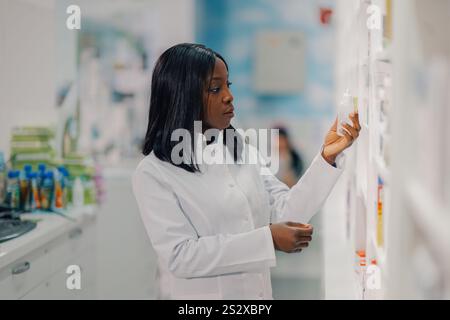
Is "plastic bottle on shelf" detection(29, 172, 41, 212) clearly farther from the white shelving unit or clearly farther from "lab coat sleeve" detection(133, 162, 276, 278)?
the white shelving unit

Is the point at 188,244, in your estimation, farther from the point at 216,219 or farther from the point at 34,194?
the point at 34,194

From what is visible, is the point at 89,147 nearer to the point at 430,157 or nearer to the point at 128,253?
the point at 128,253

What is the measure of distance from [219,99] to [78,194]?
4.75ft

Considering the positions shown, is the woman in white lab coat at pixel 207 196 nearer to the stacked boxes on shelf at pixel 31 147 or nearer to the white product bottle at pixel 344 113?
the white product bottle at pixel 344 113

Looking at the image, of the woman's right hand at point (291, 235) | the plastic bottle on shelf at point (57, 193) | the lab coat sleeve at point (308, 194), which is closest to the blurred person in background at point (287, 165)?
the plastic bottle on shelf at point (57, 193)

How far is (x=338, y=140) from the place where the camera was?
1.51 m

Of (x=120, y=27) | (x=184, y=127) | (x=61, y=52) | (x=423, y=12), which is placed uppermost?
(x=120, y=27)

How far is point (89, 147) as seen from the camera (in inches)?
136

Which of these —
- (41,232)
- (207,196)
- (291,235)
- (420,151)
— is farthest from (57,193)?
(420,151)

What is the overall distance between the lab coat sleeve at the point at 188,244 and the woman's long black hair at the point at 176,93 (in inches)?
3.7

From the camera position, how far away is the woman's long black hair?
140 centimetres

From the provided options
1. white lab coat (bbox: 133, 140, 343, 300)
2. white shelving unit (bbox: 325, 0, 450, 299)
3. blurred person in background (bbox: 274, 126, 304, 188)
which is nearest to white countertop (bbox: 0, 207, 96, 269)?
white lab coat (bbox: 133, 140, 343, 300)

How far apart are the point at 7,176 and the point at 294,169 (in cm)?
229

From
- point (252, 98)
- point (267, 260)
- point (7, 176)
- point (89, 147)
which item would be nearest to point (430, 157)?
point (267, 260)
